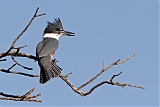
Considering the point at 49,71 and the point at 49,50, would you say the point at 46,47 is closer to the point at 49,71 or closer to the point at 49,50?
the point at 49,50

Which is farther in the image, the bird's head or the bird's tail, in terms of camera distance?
the bird's head

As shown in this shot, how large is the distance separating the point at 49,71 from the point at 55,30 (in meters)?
1.53

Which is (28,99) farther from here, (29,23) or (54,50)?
(54,50)

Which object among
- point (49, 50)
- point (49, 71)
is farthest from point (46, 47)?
point (49, 71)

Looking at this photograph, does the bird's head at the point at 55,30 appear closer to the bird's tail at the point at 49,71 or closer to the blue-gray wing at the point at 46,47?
the blue-gray wing at the point at 46,47

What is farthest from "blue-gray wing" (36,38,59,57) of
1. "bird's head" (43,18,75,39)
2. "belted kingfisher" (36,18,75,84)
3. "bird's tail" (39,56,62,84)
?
"bird's head" (43,18,75,39)

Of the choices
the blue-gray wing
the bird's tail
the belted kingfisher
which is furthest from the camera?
the blue-gray wing

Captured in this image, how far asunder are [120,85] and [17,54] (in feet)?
2.94

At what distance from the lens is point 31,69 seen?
9.67 ft

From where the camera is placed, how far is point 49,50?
166 inches

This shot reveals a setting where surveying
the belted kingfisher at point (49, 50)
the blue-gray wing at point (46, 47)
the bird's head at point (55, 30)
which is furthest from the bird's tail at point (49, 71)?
the bird's head at point (55, 30)

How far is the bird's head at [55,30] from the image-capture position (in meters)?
5.02

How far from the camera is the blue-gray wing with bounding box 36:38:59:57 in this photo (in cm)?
403

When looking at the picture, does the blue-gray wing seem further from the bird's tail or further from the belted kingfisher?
the bird's tail
